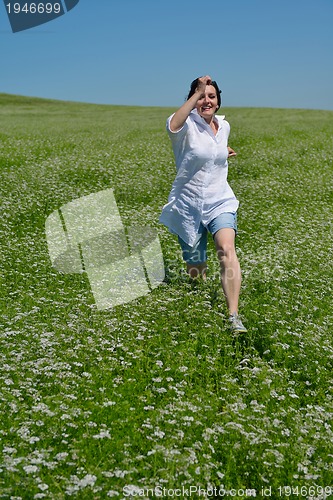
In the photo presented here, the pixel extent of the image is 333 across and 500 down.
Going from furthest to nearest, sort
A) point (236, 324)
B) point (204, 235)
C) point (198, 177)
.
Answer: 1. point (204, 235)
2. point (198, 177)
3. point (236, 324)

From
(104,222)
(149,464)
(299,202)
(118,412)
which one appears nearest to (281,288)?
(118,412)

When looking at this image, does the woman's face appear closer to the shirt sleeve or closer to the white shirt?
the white shirt

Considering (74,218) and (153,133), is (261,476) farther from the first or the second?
(153,133)

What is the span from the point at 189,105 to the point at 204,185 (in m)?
1.27

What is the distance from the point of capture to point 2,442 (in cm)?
602

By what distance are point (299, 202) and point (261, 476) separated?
1409 centimetres

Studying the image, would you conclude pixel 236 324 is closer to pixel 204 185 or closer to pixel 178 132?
pixel 204 185

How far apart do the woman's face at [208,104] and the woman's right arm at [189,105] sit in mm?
106

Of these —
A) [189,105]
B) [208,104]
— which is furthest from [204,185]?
[189,105]
